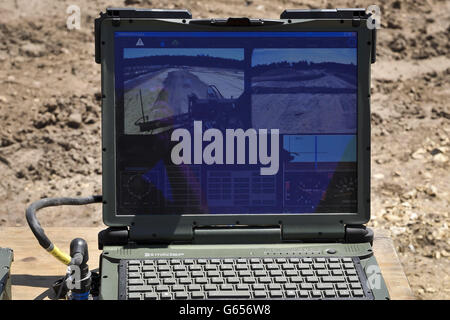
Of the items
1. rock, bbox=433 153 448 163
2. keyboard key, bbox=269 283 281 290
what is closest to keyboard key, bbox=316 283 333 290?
keyboard key, bbox=269 283 281 290

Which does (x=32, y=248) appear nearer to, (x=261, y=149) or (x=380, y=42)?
(x=261, y=149)

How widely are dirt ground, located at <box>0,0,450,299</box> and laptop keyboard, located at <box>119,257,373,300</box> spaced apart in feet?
7.47

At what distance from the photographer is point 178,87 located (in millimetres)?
2279

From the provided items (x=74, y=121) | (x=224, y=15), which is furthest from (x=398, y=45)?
(x=74, y=121)

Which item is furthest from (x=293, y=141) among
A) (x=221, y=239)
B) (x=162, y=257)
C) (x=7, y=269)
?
(x=7, y=269)

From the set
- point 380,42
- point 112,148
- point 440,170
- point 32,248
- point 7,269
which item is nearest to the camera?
point 7,269

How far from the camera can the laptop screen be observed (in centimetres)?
228

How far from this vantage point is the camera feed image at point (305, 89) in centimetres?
229

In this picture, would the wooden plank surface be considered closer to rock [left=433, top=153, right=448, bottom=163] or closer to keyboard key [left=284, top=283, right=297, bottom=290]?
keyboard key [left=284, top=283, right=297, bottom=290]

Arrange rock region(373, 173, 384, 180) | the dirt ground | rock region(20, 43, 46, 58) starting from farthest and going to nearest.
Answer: rock region(20, 43, 46, 58)
rock region(373, 173, 384, 180)
the dirt ground

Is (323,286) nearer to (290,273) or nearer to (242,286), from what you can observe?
(290,273)

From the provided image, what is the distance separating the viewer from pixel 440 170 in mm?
5602

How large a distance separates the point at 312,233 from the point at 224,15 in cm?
571

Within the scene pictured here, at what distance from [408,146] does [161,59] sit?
401 cm
